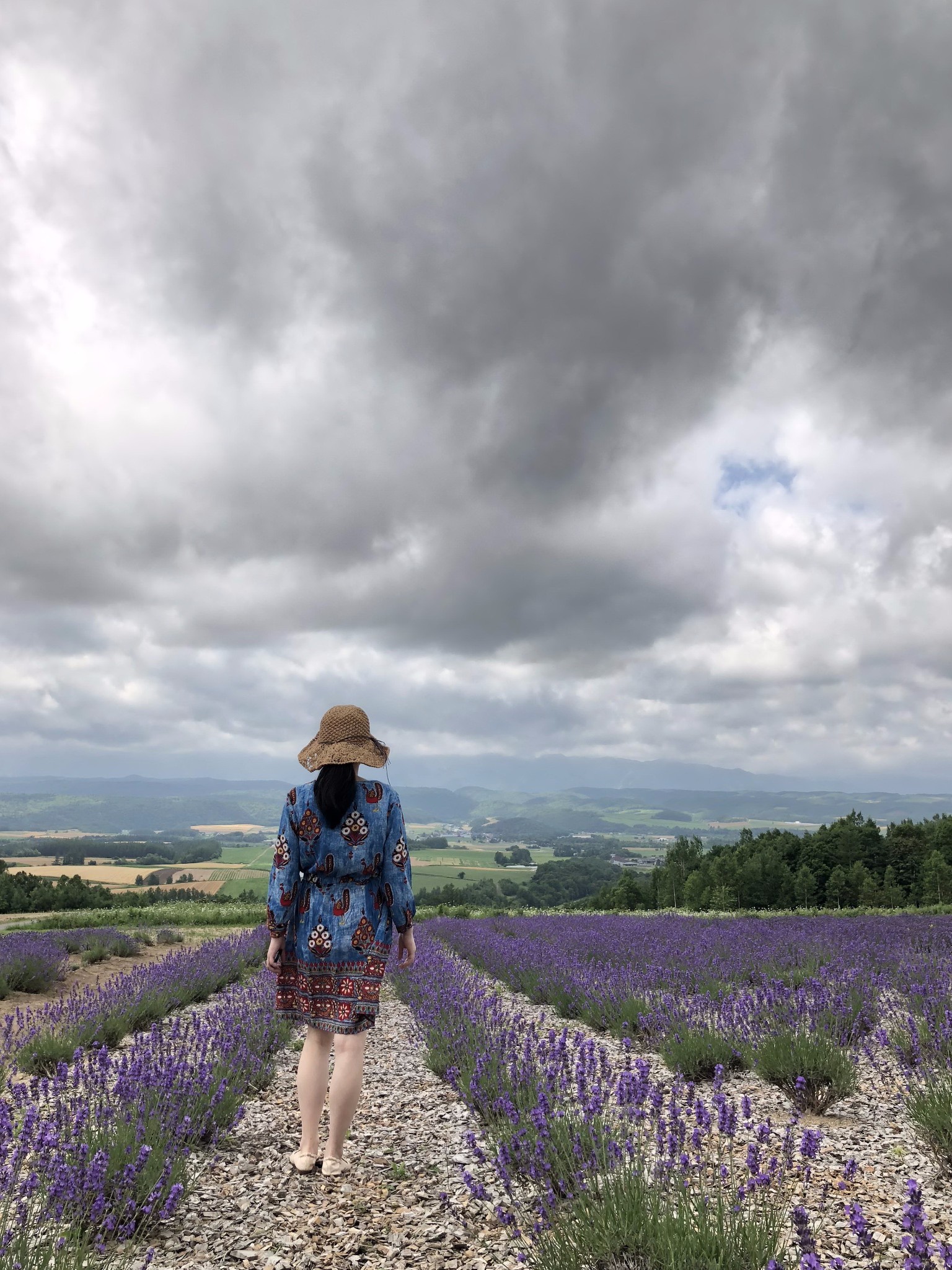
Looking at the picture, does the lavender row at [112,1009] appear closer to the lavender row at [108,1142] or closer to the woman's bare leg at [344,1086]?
the lavender row at [108,1142]

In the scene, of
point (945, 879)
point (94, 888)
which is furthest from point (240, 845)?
point (945, 879)

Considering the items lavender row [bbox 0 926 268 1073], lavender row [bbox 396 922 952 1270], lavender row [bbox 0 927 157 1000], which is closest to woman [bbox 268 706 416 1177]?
lavender row [bbox 396 922 952 1270]

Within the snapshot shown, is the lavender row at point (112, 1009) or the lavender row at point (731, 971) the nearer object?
the lavender row at point (112, 1009)

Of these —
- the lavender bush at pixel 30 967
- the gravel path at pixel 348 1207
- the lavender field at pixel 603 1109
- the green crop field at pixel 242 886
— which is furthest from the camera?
the green crop field at pixel 242 886

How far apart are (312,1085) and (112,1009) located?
3.99 meters

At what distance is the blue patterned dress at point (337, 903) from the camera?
3.60 m

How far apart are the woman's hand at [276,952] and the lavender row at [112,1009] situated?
51.1 inches

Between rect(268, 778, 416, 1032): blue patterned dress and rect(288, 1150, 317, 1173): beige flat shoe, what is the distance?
2.06 ft

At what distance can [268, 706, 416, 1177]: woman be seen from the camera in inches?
139

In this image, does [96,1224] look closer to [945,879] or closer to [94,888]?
[945,879]

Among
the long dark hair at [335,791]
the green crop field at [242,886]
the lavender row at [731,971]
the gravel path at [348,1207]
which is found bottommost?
the green crop field at [242,886]

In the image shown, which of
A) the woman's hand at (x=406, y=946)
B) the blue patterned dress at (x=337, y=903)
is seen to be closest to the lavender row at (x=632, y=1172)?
the woman's hand at (x=406, y=946)

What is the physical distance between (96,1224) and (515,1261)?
1.73 metres

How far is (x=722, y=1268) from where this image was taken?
2156mm
